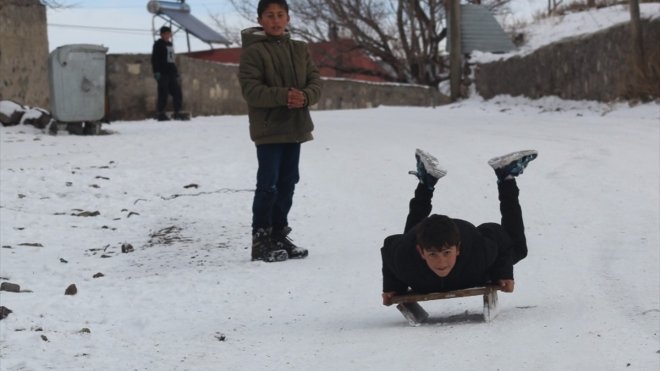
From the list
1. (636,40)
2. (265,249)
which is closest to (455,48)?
(636,40)

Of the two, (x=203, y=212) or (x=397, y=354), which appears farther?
(x=203, y=212)

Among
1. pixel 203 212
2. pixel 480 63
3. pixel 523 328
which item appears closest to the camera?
pixel 523 328

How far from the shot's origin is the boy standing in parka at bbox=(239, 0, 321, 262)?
5305 millimetres

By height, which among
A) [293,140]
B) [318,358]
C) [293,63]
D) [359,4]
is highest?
[359,4]

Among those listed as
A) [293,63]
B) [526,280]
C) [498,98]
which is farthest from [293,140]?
[498,98]

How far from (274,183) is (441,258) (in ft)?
6.58

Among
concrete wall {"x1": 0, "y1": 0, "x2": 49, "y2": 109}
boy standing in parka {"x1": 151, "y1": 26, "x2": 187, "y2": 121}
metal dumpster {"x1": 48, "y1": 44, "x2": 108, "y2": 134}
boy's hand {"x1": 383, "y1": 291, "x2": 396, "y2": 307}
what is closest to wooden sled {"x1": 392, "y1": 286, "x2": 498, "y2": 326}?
boy's hand {"x1": 383, "y1": 291, "x2": 396, "y2": 307}

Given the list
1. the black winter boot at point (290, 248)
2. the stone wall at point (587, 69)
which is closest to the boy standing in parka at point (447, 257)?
the black winter boot at point (290, 248)

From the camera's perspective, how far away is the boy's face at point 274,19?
529cm

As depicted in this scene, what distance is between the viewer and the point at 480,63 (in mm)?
22484

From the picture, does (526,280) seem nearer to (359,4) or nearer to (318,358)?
(318,358)

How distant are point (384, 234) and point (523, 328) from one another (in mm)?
2488

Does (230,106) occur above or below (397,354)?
above

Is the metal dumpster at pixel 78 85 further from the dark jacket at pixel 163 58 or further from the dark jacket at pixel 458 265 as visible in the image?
the dark jacket at pixel 458 265
